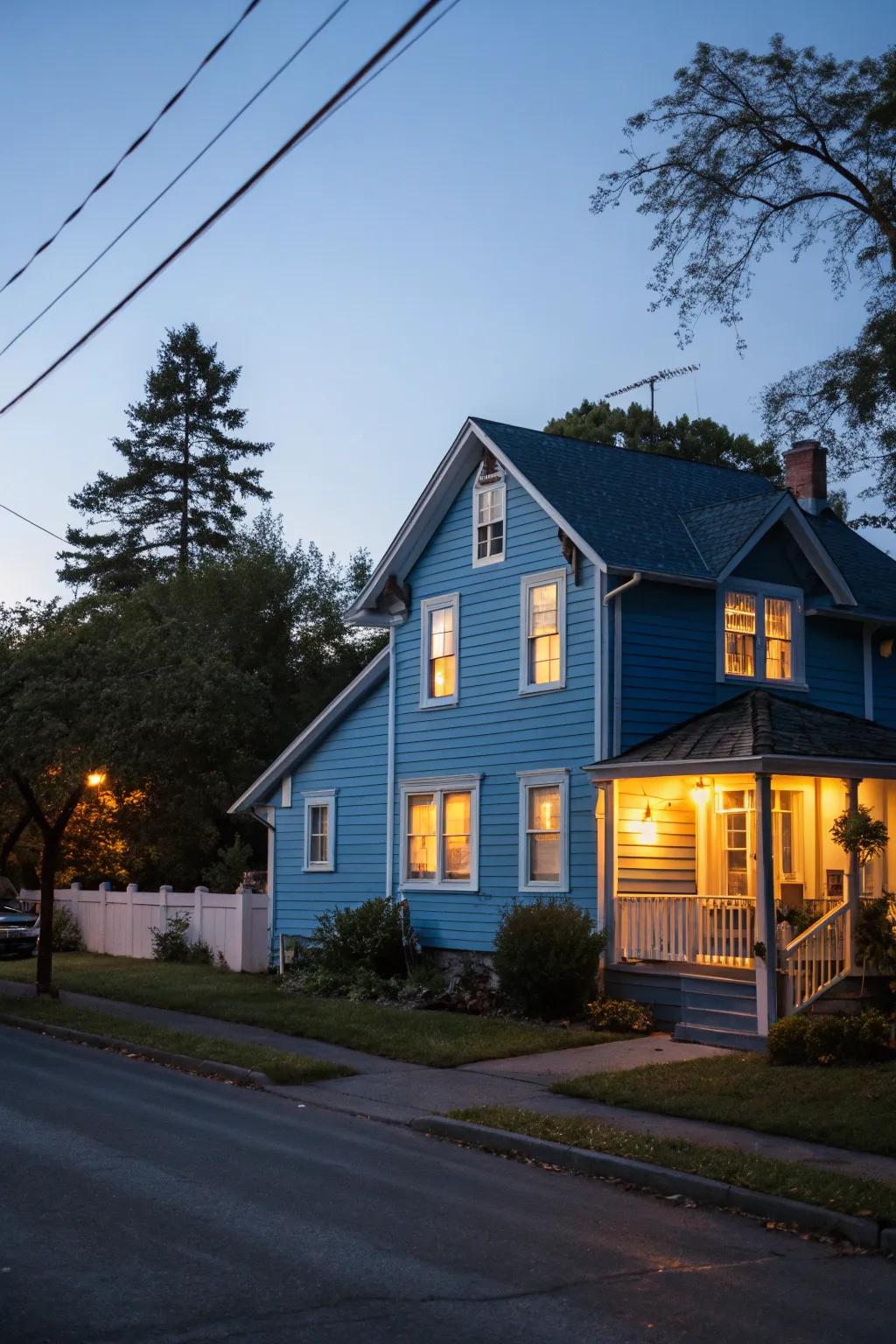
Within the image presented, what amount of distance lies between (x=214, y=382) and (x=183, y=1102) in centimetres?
4604

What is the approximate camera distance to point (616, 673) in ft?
64.9

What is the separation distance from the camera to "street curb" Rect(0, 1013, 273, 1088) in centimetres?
1445

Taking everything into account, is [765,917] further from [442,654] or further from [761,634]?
[442,654]

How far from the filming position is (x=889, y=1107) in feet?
38.4

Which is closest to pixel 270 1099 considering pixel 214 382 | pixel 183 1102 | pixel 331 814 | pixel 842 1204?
pixel 183 1102

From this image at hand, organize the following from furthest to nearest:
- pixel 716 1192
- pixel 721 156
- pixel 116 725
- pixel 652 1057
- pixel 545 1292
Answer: pixel 116 725, pixel 721 156, pixel 652 1057, pixel 716 1192, pixel 545 1292

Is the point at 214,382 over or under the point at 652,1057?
over

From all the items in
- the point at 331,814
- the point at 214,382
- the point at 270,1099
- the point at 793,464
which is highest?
the point at 214,382

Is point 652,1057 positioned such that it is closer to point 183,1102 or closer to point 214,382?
point 183,1102

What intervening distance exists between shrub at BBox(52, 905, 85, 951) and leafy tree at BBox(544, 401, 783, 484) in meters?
24.0

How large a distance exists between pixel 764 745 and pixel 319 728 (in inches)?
434

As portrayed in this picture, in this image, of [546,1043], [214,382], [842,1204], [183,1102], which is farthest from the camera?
[214,382]

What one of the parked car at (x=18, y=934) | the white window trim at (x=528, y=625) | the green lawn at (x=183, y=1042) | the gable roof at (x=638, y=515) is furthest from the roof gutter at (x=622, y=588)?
the parked car at (x=18, y=934)

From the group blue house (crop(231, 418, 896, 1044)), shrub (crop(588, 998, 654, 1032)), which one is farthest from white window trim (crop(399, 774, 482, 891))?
shrub (crop(588, 998, 654, 1032))
